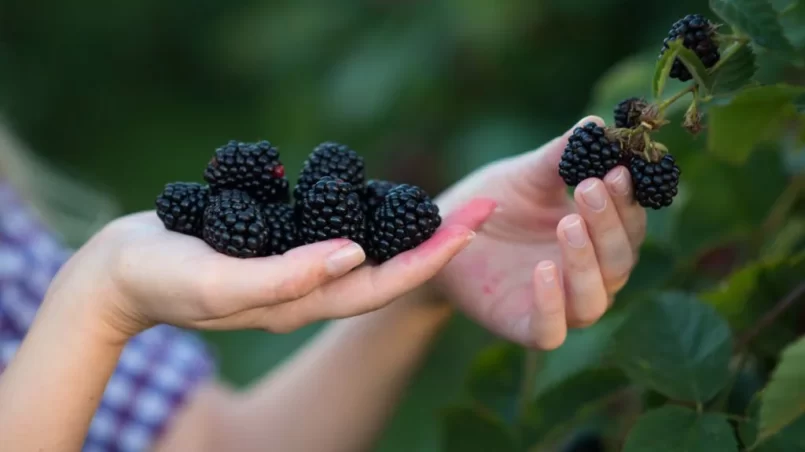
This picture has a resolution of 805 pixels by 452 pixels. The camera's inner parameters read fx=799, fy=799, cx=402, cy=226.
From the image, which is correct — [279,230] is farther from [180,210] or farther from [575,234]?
[575,234]

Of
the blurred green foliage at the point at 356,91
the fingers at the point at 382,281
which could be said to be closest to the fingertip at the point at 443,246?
the fingers at the point at 382,281

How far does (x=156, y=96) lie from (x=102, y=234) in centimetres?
342

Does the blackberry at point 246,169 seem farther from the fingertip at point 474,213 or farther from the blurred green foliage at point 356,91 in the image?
the blurred green foliage at point 356,91

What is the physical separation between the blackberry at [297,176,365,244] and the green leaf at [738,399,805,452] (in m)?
0.37

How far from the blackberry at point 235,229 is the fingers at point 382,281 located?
7cm

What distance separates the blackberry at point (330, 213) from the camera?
0.71 m

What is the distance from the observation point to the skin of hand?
0.70m

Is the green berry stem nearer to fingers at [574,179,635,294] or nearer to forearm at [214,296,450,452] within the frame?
fingers at [574,179,635,294]

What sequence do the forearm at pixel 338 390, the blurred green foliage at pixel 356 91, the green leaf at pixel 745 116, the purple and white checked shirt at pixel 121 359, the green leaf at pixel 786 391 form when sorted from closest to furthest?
1. the green leaf at pixel 786 391
2. the green leaf at pixel 745 116
3. the forearm at pixel 338 390
4. the purple and white checked shirt at pixel 121 359
5. the blurred green foliage at pixel 356 91

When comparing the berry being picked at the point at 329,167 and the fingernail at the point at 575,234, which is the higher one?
the berry being picked at the point at 329,167

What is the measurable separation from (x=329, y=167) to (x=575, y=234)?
247 mm

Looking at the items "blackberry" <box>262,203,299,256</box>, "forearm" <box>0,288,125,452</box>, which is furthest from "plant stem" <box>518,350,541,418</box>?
"forearm" <box>0,288,125,452</box>

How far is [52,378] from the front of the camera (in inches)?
28.7

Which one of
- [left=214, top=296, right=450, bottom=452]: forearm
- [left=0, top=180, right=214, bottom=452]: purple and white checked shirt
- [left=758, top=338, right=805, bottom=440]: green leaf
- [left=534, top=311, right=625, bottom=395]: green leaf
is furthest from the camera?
[left=0, top=180, right=214, bottom=452]: purple and white checked shirt
